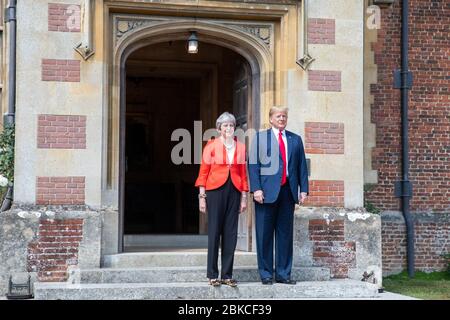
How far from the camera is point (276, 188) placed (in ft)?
26.7

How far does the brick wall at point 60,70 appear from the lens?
883cm

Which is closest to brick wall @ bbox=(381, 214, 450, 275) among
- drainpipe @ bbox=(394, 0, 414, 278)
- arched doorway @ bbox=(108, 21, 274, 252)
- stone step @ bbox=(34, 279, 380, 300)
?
drainpipe @ bbox=(394, 0, 414, 278)

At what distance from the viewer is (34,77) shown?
880cm

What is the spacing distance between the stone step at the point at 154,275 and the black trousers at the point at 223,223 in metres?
0.65

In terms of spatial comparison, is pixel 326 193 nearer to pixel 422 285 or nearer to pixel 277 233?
pixel 277 233

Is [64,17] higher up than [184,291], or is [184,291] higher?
[64,17]

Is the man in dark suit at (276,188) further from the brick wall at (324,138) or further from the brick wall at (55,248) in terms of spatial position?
the brick wall at (55,248)

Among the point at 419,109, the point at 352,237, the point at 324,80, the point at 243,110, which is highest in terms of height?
the point at 324,80

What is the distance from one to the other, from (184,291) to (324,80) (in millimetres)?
3383

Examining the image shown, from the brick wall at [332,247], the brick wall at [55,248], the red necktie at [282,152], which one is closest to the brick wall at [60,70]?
the brick wall at [55,248]

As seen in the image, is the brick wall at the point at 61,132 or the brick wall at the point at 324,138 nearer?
the brick wall at the point at 61,132

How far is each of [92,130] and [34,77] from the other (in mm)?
924

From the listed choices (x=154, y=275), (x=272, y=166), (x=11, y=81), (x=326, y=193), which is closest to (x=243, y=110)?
(x=326, y=193)

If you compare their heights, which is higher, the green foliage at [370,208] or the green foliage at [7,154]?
the green foliage at [7,154]
